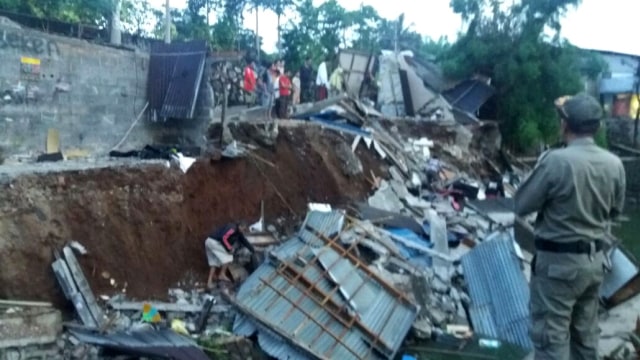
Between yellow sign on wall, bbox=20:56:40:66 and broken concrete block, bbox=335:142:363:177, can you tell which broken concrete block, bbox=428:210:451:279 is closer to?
broken concrete block, bbox=335:142:363:177

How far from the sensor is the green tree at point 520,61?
21.1m

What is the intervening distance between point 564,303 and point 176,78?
10.9 m

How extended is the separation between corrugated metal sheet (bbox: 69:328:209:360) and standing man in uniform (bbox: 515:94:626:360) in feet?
11.5

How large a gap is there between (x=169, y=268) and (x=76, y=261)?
1275mm

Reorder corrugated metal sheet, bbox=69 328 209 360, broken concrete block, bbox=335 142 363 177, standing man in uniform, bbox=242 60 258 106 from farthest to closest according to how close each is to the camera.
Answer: standing man in uniform, bbox=242 60 258 106 → broken concrete block, bbox=335 142 363 177 → corrugated metal sheet, bbox=69 328 209 360

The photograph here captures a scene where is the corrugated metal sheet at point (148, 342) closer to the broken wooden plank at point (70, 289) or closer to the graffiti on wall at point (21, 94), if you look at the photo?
the broken wooden plank at point (70, 289)

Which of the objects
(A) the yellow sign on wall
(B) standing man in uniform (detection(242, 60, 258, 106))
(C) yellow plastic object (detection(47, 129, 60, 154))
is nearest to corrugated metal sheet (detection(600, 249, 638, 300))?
(C) yellow plastic object (detection(47, 129, 60, 154))

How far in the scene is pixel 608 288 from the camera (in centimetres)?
652

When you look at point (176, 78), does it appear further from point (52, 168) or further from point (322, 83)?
point (322, 83)

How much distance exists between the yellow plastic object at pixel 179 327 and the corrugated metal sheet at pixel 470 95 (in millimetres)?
15945

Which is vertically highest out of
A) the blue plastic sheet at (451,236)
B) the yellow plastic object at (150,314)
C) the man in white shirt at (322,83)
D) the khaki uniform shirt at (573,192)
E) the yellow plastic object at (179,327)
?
the man in white shirt at (322,83)

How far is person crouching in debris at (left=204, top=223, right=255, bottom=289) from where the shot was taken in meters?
8.55

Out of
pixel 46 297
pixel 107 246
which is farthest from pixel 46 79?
pixel 46 297

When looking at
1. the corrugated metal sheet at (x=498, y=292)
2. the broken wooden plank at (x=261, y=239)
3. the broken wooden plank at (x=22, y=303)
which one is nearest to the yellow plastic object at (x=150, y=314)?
the broken wooden plank at (x=22, y=303)
